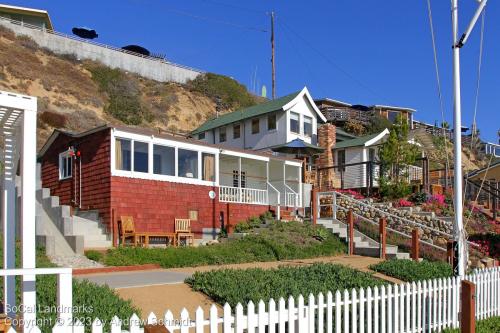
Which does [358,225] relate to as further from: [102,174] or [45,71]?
[45,71]

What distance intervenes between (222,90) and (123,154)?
39885mm

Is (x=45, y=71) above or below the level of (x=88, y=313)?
above

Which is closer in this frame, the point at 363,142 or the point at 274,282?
the point at 274,282

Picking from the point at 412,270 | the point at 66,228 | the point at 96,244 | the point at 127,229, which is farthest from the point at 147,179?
the point at 412,270

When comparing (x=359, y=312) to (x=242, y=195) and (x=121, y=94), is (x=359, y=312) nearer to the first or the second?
(x=242, y=195)

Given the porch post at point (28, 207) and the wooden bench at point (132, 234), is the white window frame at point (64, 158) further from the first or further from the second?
the porch post at point (28, 207)

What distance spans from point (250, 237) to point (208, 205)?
3.21 metres

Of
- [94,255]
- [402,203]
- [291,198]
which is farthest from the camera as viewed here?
[291,198]

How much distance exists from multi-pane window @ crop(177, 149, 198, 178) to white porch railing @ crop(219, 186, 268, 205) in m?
1.58

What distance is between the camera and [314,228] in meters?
19.3

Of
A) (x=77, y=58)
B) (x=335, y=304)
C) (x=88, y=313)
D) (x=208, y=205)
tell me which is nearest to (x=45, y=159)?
(x=208, y=205)

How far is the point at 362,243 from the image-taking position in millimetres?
18156

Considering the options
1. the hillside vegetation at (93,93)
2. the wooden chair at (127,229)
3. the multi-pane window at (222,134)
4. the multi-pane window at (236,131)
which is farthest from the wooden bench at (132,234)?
the multi-pane window at (222,134)

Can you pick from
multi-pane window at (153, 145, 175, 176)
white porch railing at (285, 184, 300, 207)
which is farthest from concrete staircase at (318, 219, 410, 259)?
multi-pane window at (153, 145, 175, 176)
